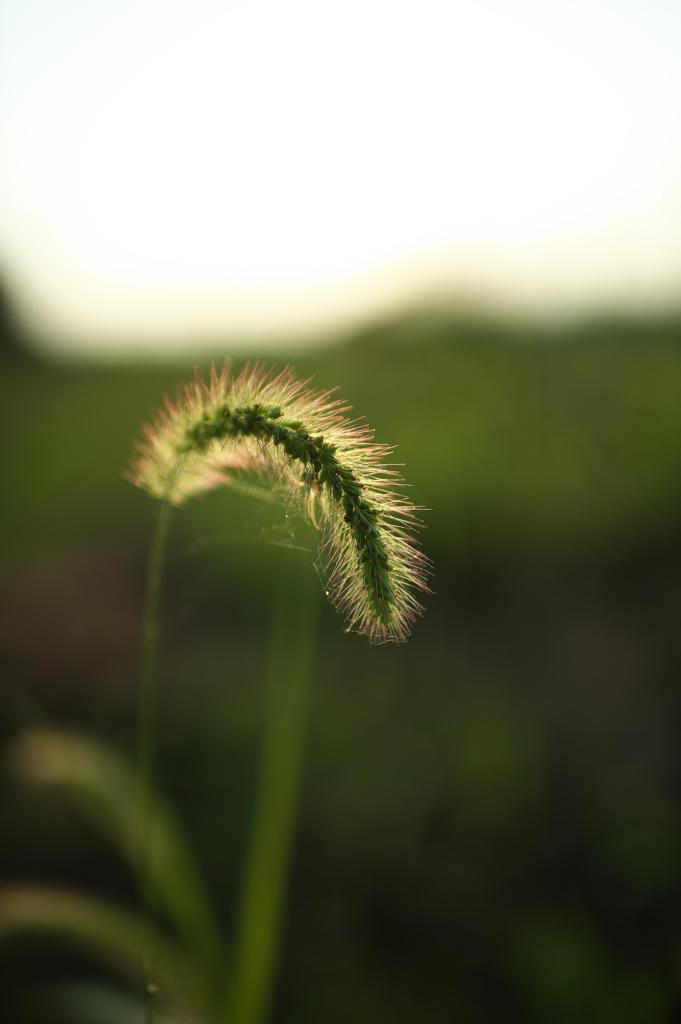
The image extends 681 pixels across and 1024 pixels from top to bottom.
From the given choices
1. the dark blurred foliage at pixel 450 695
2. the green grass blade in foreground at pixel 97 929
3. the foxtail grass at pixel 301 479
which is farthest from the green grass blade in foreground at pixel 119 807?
the foxtail grass at pixel 301 479

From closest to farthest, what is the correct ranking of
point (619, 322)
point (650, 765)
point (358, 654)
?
point (650, 765) → point (358, 654) → point (619, 322)

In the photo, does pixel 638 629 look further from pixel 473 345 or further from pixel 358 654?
pixel 473 345

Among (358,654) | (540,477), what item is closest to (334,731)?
(358,654)

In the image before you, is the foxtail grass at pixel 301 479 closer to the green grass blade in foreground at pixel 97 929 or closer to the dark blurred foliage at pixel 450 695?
the dark blurred foliage at pixel 450 695

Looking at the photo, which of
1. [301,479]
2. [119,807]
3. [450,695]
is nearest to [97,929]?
[119,807]

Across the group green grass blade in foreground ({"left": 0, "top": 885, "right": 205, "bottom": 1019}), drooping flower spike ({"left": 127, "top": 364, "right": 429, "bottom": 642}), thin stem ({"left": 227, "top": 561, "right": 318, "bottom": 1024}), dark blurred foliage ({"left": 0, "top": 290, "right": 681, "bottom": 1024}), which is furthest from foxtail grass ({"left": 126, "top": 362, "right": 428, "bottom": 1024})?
thin stem ({"left": 227, "top": 561, "right": 318, "bottom": 1024})

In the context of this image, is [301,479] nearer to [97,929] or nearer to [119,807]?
[97,929]
